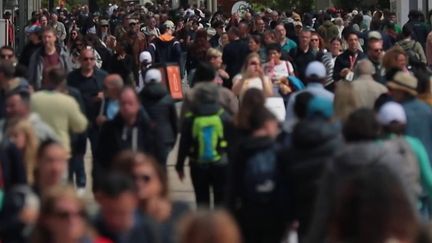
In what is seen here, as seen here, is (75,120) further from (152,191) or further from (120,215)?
(120,215)

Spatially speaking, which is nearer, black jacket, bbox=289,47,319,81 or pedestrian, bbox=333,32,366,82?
pedestrian, bbox=333,32,366,82

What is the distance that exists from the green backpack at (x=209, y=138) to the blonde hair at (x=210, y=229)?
5.82 metres

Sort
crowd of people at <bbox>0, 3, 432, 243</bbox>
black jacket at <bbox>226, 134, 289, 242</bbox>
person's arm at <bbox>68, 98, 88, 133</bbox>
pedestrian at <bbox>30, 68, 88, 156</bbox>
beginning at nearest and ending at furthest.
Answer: crowd of people at <bbox>0, 3, 432, 243</bbox>, black jacket at <bbox>226, 134, 289, 242</bbox>, pedestrian at <bbox>30, 68, 88, 156</bbox>, person's arm at <bbox>68, 98, 88, 133</bbox>

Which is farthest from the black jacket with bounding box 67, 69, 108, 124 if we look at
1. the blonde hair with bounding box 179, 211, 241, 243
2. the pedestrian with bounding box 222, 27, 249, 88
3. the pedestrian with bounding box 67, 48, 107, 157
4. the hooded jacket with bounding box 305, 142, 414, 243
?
the blonde hair with bounding box 179, 211, 241, 243

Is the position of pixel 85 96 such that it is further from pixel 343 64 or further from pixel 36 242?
pixel 36 242

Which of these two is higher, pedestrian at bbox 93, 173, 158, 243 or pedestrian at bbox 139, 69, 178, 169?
pedestrian at bbox 93, 173, 158, 243

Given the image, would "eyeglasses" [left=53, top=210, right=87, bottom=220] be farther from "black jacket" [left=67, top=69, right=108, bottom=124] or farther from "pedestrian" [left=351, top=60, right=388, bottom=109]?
"black jacket" [left=67, top=69, right=108, bottom=124]

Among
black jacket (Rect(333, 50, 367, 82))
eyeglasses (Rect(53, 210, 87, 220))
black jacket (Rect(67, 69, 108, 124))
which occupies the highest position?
eyeglasses (Rect(53, 210, 87, 220))

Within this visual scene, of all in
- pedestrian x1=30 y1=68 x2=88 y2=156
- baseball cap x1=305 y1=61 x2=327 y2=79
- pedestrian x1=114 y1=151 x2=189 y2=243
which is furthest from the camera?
pedestrian x1=30 y1=68 x2=88 y2=156

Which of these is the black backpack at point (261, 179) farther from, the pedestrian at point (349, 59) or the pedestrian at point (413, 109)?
the pedestrian at point (349, 59)

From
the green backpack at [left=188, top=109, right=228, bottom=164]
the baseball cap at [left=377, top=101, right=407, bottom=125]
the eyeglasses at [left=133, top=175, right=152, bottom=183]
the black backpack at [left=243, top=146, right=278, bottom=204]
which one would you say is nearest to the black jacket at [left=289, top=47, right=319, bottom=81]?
the green backpack at [left=188, top=109, right=228, bottom=164]

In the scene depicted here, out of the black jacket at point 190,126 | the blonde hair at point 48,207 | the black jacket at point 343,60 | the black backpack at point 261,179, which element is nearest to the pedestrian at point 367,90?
the black jacket at point 190,126

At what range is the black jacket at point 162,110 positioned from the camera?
1359 cm

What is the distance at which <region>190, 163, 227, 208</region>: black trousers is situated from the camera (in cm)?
1188
